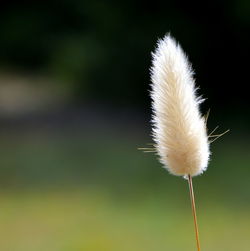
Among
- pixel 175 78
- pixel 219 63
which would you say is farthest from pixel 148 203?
pixel 175 78

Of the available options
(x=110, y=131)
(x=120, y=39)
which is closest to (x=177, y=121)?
(x=120, y=39)

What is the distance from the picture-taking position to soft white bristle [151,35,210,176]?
1.30 meters

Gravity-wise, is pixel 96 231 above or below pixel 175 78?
above

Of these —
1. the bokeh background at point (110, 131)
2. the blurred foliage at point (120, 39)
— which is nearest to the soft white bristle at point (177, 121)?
the bokeh background at point (110, 131)

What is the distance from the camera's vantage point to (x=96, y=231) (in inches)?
257

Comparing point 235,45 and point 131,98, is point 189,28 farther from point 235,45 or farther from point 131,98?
point 131,98

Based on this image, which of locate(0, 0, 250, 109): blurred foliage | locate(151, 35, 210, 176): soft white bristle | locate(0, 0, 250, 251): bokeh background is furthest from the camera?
locate(0, 0, 250, 109): blurred foliage

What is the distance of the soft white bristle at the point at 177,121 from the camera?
1.30 metres

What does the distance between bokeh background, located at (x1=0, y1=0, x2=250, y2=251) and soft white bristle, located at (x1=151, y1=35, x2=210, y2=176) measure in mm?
4765

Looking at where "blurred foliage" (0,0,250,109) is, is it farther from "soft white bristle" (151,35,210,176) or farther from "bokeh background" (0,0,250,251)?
"soft white bristle" (151,35,210,176)

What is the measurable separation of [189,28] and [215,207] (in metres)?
2.87

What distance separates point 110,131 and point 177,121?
9213 mm

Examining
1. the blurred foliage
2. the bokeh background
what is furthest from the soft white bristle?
the blurred foliage

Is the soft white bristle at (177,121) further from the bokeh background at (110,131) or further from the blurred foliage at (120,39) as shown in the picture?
the blurred foliage at (120,39)
